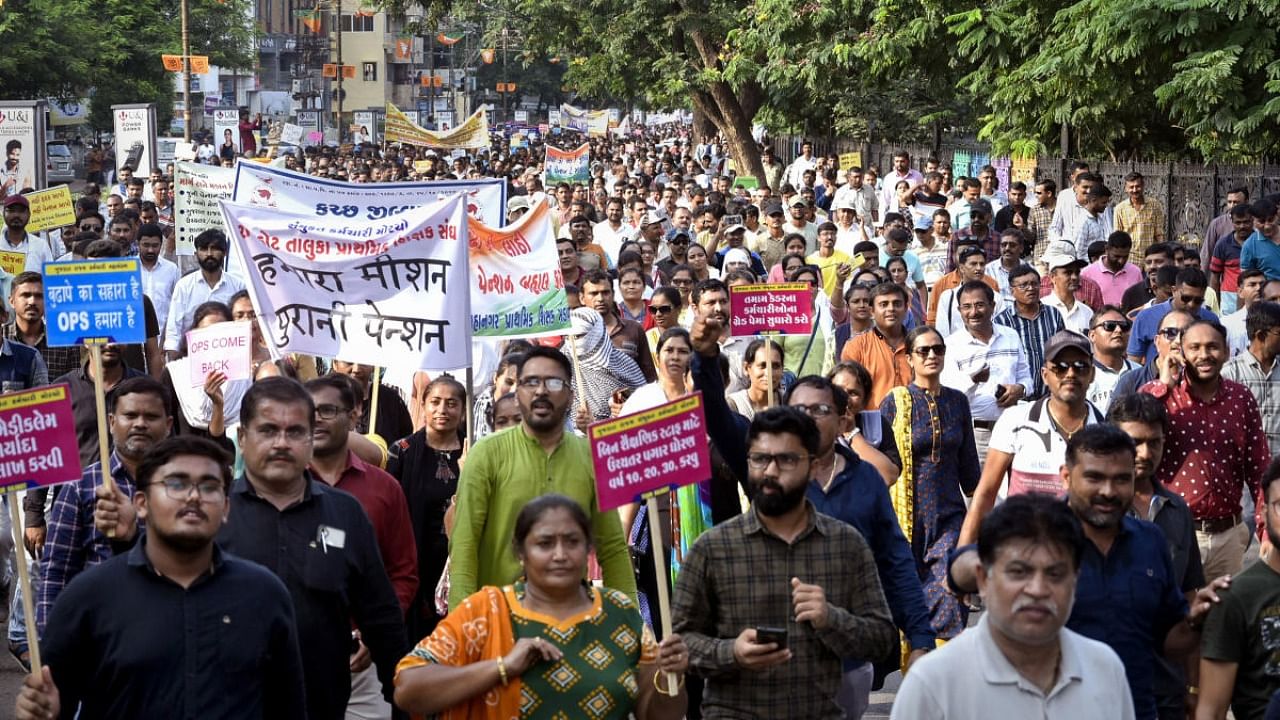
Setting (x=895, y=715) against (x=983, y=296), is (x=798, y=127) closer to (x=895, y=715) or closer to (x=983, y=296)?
(x=983, y=296)

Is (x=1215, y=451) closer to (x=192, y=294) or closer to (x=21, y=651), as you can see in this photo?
(x=21, y=651)

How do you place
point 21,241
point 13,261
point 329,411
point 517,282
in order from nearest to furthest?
point 329,411 < point 517,282 < point 13,261 < point 21,241

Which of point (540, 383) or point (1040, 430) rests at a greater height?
point (540, 383)

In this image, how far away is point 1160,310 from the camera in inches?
443

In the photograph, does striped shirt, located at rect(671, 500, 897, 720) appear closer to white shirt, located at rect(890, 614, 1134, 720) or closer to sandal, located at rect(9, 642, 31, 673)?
white shirt, located at rect(890, 614, 1134, 720)

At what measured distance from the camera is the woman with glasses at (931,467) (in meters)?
8.21

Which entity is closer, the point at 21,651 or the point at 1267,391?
the point at 21,651

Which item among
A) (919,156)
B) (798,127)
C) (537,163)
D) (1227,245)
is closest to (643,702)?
(1227,245)

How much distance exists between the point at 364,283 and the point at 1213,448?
366 centimetres

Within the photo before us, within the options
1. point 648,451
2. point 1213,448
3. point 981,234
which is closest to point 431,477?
point 648,451

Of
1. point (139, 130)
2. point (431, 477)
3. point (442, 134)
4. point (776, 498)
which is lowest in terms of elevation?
point (431, 477)

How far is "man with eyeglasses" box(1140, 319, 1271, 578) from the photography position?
25.0 feet

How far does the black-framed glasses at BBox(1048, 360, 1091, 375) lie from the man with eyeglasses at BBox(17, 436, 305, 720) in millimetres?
3505

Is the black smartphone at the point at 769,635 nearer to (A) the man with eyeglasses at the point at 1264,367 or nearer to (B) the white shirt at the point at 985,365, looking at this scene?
(A) the man with eyeglasses at the point at 1264,367
